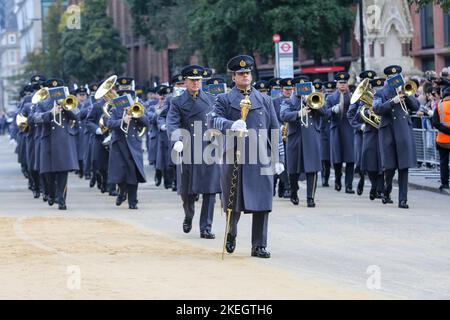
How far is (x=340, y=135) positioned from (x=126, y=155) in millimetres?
5076

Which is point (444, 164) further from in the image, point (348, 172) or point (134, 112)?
point (134, 112)

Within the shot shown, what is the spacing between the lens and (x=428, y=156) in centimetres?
2816

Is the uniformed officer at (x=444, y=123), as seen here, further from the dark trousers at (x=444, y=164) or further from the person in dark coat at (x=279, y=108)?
the person in dark coat at (x=279, y=108)

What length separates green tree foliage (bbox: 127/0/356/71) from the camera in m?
47.9

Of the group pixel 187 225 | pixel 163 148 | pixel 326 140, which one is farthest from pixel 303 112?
pixel 163 148

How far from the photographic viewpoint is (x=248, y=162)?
14.3 metres

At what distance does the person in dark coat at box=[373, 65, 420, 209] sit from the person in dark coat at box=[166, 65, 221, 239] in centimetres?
423

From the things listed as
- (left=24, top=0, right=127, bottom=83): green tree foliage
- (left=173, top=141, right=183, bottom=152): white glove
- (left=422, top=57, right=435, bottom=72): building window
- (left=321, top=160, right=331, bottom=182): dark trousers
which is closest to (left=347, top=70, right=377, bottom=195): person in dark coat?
(left=321, top=160, right=331, bottom=182): dark trousers

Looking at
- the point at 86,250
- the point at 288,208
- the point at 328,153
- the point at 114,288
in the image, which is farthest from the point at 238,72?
the point at 328,153

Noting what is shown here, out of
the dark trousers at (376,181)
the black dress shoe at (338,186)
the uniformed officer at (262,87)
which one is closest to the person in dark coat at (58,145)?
the uniformed officer at (262,87)

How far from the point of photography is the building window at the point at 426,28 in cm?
4747
